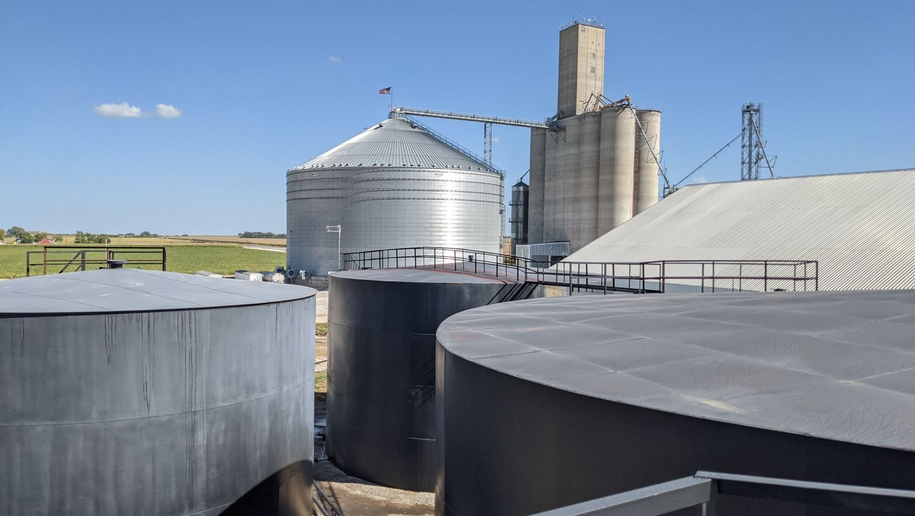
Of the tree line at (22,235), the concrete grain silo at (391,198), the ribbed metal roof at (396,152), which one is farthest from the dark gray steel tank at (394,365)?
the tree line at (22,235)

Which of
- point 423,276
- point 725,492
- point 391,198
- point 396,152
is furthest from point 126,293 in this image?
point 396,152

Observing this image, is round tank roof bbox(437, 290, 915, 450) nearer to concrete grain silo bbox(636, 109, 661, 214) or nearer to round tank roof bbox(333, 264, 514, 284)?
round tank roof bbox(333, 264, 514, 284)

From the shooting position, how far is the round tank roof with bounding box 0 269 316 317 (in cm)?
925

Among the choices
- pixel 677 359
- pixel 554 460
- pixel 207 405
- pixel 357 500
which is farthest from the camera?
pixel 357 500

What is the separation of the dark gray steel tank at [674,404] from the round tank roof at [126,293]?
3909 millimetres

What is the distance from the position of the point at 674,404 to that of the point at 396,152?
46.5 metres

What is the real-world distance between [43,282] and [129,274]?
4.25ft

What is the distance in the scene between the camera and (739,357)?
21.4 ft

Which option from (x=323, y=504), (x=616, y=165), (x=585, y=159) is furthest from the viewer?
(x=585, y=159)

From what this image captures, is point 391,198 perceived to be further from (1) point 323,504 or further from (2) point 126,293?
(2) point 126,293

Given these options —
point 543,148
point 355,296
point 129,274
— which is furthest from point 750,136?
point 129,274

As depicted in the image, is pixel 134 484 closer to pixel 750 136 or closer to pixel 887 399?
pixel 887 399

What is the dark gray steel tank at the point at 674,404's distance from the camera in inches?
162

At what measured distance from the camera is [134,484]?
9.05 meters
